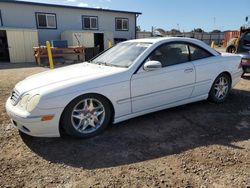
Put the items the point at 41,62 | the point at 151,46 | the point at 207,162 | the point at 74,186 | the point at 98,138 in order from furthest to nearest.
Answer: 1. the point at 41,62
2. the point at 151,46
3. the point at 98,138
4. the point at 207,162
5. the point at 74,186

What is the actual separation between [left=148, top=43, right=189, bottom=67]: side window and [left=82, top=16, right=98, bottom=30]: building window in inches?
655

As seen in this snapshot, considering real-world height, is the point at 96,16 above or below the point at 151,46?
above

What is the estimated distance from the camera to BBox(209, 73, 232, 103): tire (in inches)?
191

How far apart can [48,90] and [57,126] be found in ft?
1.73

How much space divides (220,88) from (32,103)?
12.7 ft

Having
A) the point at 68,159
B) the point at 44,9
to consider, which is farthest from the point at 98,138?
the point at 44,9

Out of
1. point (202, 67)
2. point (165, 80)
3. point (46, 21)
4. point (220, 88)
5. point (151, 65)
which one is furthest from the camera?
point (46, 21)

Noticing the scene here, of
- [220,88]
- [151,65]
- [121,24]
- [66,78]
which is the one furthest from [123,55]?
[121,24]

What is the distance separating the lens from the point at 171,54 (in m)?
4.21

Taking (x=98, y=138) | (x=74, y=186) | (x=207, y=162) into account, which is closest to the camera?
(x=74, y=186)

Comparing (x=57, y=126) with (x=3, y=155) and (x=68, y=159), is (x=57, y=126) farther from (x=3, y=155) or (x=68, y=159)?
(x=3, y=155)

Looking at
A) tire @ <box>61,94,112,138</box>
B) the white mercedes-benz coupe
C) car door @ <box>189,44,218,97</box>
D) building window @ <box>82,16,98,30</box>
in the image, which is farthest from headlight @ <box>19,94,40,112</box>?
building window @ <box>82,16,98,30</box>

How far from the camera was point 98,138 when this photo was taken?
3.52 m

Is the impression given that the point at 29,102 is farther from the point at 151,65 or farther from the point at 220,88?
the point at 220,88
